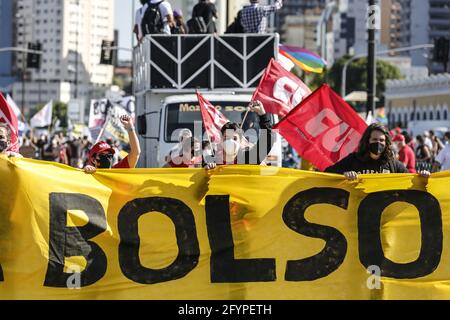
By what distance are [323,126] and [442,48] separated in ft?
122

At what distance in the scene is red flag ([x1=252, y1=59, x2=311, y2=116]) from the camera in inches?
560

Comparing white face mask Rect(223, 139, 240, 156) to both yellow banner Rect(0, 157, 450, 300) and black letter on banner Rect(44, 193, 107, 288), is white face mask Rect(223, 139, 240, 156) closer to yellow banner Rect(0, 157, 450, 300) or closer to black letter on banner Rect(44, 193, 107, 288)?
yellow banner Rect(0, 157, 450, 300)

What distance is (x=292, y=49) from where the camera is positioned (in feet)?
83.5

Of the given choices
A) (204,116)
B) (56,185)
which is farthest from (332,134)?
(56,185)

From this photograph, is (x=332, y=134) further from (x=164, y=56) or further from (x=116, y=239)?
(x=164, y=56)

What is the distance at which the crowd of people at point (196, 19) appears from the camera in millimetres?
21141

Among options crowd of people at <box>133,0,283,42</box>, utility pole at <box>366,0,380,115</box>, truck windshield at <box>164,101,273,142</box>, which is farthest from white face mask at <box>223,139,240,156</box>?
utility pole at <box>366,0,380,115</box>

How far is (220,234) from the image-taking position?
9141 millimetres

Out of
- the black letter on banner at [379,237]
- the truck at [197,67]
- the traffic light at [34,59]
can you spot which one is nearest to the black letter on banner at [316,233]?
the black letter on banner at [379,237]

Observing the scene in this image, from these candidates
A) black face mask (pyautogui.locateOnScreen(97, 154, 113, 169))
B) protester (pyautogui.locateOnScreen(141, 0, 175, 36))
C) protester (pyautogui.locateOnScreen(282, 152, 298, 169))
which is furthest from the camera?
protester (pyautogui.locateOnScreen(282, 152, 298, 169))

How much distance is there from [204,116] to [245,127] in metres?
4.38

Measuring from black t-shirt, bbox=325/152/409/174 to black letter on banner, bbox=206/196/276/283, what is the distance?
1158 mm

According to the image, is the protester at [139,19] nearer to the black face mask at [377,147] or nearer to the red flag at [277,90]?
the red flag at [277,90]

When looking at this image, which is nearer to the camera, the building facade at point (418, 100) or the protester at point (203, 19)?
the protester at point (203, 19)
